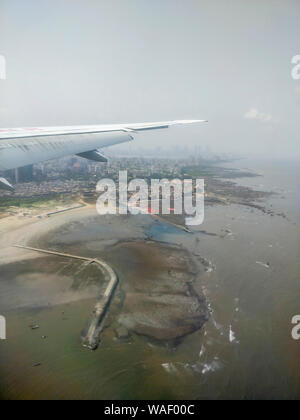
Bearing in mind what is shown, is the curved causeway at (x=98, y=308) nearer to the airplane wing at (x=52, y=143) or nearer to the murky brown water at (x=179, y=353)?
the murky brown water at (x=179, y=353)

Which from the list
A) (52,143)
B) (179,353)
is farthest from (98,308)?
(52,143)

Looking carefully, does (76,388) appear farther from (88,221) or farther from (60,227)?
(88,221)

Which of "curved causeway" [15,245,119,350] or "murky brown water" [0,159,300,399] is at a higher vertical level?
"curved causeway" [15,245,119,350]

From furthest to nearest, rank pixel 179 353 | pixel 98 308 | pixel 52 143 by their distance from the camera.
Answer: pixel 98 308 < pixel 179 353 < pixel 52 143

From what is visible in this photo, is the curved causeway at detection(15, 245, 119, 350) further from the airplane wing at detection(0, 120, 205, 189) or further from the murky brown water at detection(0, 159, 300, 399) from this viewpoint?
the airplane wing at detection(0, 120, 205, 189)

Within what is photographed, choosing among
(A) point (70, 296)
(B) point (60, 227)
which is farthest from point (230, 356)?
(B) point (60, 227)

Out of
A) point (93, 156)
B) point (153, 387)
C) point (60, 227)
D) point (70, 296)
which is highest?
point (93, 156)

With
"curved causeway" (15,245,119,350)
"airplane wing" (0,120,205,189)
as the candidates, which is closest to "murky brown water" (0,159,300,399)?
"curved causeway" (15,245,119,350)

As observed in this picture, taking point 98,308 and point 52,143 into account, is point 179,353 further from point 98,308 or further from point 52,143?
point 52,143
